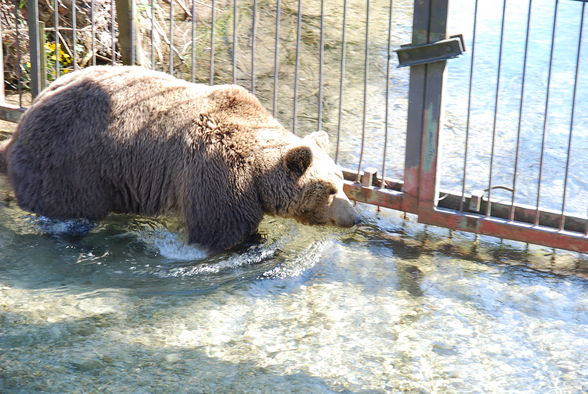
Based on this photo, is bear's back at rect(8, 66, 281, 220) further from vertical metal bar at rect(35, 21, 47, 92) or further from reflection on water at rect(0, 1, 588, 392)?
vertical metal bar at rect(35, 21, 47, 92)

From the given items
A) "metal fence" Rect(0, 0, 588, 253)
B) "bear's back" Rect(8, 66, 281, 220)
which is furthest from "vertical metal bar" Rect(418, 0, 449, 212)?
"bear's back" Rect(8, 66, 281, 220)

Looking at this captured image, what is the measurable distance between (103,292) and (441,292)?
7.88 feet

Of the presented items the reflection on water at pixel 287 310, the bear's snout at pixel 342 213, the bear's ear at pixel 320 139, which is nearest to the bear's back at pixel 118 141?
the reflection on water at pixel 287 310

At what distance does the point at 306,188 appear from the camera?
6.70 meters

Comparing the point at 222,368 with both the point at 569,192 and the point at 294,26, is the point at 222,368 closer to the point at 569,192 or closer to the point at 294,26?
the point at 569,192

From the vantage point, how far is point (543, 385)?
5008 mm

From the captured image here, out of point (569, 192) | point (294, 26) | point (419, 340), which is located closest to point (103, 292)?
point (419, 340)

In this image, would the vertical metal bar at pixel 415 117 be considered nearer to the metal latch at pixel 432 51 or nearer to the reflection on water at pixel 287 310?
the metal latch at pixel 432 51

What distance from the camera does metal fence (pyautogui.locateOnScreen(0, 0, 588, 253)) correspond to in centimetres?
672

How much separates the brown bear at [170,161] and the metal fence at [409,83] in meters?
0.67

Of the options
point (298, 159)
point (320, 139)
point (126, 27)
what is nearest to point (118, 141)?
point (298, 159)

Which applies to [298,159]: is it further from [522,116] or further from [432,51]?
[522,116]

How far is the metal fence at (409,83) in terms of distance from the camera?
22.0 ft

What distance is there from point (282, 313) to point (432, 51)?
2412mm
